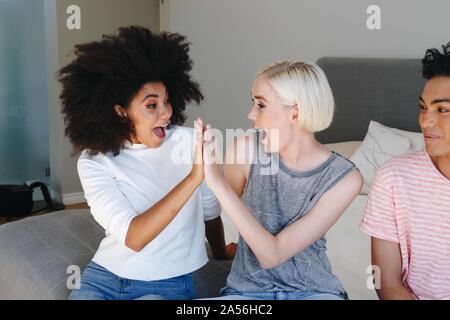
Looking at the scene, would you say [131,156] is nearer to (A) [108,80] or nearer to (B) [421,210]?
(A) [108,80]

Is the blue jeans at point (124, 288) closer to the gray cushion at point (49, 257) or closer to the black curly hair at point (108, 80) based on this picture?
the gray cushion at point (49, 257)

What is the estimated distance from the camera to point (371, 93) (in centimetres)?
269

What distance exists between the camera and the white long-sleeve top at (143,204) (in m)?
1.18

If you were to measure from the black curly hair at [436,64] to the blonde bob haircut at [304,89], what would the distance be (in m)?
0.20

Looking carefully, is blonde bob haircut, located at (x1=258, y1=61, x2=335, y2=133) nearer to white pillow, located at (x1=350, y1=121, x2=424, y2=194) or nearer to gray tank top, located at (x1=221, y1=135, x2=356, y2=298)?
gray tank top, located at (x1=221, y1=135, x2=356, y2=298)

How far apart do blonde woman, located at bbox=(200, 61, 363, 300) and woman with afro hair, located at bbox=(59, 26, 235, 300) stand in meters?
0.15

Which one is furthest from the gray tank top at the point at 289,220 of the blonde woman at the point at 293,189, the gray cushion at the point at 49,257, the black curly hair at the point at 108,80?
the black curly hair at the point at 108,80

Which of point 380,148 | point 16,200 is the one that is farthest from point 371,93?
point 16,200

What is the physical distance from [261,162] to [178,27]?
9.29 feet

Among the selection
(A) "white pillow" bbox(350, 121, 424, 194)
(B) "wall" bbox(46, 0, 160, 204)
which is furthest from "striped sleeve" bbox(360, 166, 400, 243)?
(B) "wall" bbox(46, 0, 160, 204)

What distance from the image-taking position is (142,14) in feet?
13.0

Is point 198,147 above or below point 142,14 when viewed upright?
below
